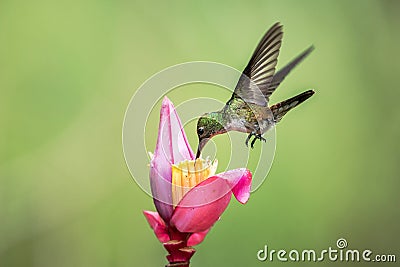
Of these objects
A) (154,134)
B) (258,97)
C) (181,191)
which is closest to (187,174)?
(181,191)

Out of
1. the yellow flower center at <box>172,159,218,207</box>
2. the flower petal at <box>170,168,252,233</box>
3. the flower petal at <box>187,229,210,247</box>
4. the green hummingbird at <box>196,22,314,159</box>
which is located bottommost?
the flower petal at <box>187,229,210,247</box>

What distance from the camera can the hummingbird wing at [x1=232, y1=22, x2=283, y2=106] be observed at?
716 mm

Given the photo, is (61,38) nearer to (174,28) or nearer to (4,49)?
(4,49)

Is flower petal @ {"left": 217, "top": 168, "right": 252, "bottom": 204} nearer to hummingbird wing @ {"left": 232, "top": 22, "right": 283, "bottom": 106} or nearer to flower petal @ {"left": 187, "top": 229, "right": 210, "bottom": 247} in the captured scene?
flower petal @ {"left": 187, "top": 229, "right": 210, "bottom": 247}

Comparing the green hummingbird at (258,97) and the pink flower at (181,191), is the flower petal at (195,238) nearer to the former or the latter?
the pink flower at (181,191)

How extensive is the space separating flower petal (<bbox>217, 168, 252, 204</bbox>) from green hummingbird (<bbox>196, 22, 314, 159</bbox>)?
136 millimetres

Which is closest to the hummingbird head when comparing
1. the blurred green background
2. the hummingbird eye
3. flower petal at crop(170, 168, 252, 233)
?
the hummingbird eye

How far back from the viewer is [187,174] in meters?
0.58

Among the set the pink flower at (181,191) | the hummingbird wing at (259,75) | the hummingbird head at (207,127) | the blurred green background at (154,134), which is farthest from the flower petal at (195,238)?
the blurred green background at (154,134)

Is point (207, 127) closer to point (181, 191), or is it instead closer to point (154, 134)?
point (181, 191)

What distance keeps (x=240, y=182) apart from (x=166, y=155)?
8 cm

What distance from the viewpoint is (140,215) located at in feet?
4.96

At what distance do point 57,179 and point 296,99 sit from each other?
951 millimetres

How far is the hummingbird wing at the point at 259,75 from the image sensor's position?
2.35 feet
